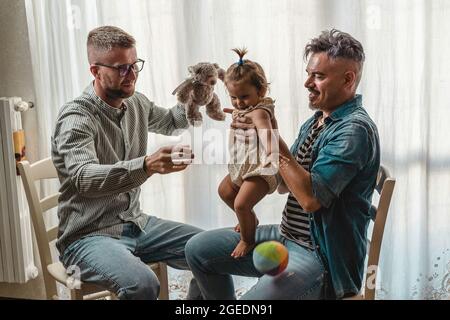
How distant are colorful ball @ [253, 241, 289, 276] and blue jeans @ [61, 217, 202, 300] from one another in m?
0.17

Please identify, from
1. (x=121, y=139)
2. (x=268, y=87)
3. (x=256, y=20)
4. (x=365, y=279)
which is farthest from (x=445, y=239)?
(x=121, y=139)

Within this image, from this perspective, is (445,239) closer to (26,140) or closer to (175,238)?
(175,238)

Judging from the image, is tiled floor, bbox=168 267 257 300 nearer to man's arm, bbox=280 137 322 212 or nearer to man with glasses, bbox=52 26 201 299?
man with glasses, bbox=52 26 201 299

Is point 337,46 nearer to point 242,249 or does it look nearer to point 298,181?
point 298,181

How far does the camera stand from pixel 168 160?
1.21m

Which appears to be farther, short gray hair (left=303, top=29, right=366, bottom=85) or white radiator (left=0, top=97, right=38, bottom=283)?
white radiator (left=0, top=97, right=38, bottom=283)

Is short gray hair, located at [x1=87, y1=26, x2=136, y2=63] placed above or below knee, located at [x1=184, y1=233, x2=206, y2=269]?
above

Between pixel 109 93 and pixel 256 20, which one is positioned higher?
pixel 256 20

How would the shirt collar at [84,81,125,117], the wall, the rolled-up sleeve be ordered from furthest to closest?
the wall < the shirt collar at [84,81,125,117] < the rolled-up sleeve

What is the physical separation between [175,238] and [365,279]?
423 millimetres

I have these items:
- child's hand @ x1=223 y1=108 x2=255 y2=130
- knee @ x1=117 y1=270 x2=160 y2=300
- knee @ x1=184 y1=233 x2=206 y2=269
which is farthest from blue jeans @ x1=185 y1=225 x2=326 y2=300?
child's hand @ x1=223 y1=108 x2=255 y2=130

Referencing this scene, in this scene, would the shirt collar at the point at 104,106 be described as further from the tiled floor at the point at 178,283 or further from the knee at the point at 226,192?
the tiled floor at the point at 178,283

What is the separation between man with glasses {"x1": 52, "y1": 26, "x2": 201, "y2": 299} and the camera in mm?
1220

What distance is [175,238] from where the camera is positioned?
1313 mm
